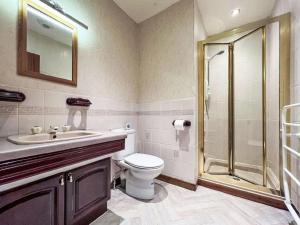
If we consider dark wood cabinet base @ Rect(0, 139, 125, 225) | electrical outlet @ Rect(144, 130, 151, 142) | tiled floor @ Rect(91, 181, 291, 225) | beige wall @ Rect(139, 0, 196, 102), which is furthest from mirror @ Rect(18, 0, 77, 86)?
tiled floor @ Rect(91, 181, 291, 225)

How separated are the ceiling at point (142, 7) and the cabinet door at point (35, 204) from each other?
2.13 m

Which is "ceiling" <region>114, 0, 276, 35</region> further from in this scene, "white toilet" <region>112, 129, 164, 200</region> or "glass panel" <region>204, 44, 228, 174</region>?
"white toilet" <region>112, 129, 164, 200</region>

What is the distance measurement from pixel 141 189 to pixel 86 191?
2.18 feet

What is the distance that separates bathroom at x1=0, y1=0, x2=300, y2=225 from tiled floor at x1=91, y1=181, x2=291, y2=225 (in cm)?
1

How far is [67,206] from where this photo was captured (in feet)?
3.13

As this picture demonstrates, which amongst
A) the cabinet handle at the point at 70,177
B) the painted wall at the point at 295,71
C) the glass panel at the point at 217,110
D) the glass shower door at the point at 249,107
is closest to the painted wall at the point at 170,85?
the glass panel at the point at 217,110

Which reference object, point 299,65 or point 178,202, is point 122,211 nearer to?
point 178,202

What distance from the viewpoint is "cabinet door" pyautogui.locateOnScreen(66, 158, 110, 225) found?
98cm

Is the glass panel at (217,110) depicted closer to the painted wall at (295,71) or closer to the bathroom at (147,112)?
the bathroom at (147,112)

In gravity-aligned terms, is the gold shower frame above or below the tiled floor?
above

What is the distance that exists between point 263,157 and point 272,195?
62cm

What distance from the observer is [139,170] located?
1423 millimetres

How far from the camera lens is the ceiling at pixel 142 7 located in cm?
185

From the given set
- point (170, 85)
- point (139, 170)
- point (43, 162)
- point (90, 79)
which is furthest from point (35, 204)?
point (170, 85)
